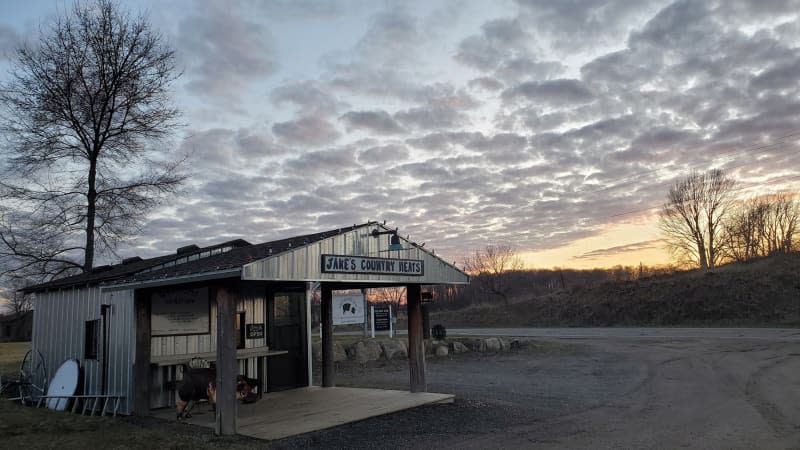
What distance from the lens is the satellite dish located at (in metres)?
12.0

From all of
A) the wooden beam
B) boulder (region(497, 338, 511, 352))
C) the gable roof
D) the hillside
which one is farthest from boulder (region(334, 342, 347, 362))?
the hillside

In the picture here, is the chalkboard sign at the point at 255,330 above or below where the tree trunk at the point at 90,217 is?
below

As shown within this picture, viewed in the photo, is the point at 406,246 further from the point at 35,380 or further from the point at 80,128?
the point at 80,128

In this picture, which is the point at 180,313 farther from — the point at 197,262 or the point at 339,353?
the point at 339,353

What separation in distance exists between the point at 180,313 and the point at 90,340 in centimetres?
247

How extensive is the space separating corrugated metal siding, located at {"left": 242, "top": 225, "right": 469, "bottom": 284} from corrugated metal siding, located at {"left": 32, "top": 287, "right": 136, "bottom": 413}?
14.4 ft

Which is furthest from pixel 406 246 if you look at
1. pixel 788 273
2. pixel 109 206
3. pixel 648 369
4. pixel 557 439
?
pixel 788 273

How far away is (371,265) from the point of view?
396 inches

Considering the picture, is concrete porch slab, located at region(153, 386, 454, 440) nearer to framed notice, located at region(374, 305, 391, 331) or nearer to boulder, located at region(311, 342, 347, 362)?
boulder, located at region(311, 342, 347, 362)

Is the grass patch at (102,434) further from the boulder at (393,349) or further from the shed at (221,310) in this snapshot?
the boulder at (393,349)

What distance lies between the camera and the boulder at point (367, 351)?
66.9ft

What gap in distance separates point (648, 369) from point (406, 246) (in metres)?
8.96

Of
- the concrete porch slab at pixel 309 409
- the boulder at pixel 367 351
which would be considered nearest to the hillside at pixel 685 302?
the boulder at pixel 367 351

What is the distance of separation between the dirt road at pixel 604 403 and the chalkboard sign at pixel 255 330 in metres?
3.23
